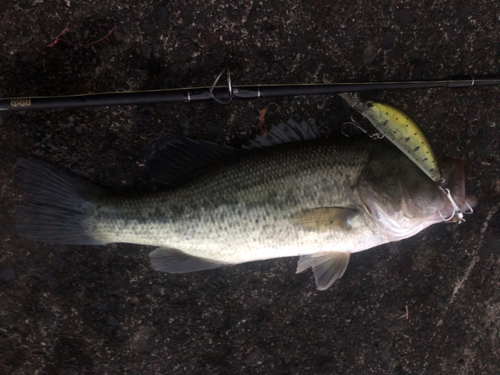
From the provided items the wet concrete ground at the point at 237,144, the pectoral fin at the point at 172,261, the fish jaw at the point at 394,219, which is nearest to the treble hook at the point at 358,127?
the wet concrete ground at the point at 237,144

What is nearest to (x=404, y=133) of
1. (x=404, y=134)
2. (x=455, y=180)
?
(x=404, y=134)

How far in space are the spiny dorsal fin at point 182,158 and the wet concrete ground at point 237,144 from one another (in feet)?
0.37

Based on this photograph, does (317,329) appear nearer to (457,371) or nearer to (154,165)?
(457,371)

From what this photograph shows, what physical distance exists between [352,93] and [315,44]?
0.37 meters

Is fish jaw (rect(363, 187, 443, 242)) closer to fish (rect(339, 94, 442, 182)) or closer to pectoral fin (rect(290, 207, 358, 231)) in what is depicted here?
pectoral fin (rect(290, 207, 358, 231))

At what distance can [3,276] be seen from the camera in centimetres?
205

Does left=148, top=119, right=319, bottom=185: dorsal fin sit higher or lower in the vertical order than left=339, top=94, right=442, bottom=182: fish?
lower

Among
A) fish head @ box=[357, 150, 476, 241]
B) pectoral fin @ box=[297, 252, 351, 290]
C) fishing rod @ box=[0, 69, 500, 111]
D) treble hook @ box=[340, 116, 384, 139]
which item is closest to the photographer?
fishing rod @ box=[0, 69, 500, 111]

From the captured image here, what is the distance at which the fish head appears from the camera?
1760 millimetres

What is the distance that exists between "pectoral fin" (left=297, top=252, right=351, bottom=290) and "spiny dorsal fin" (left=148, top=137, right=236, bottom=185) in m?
0.83

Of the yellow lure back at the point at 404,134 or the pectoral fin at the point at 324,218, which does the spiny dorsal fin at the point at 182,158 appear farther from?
the yellow lure back at the point at 404,134

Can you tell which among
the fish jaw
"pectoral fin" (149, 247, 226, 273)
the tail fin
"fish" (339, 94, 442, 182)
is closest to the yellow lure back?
"fish" (339, 94, 442, 182)

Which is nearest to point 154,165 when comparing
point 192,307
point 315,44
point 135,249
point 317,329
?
point 135,249

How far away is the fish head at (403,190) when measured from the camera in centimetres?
176
